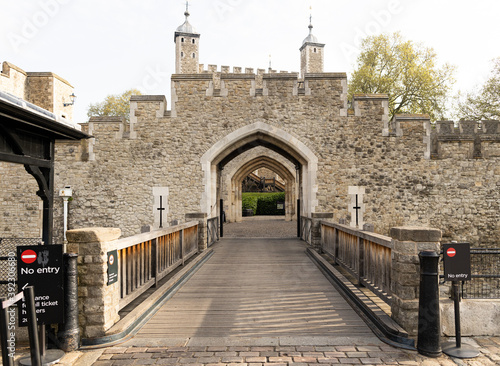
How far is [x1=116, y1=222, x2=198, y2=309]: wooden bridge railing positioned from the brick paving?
0.99 m

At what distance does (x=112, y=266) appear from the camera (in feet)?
13.3

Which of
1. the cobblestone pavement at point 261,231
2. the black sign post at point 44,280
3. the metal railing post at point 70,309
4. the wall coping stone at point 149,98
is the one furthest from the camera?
the cobblestone pavement at point 261,231

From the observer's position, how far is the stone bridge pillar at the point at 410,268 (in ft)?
12.6

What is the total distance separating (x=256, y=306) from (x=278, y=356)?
5.10 ft

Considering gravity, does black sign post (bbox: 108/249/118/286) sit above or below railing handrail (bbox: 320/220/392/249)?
below

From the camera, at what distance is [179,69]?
44.6 meters

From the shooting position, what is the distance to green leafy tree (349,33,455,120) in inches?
1024

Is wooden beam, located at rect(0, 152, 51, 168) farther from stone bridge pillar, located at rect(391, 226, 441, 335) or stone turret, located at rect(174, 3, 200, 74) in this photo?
stone turret, located at rect(174, 3, 200, 74)

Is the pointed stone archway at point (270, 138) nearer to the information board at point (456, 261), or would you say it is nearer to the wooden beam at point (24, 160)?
the wooden beam at point (24, 160)

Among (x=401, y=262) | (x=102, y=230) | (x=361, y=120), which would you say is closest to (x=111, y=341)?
(x=102, y=230)

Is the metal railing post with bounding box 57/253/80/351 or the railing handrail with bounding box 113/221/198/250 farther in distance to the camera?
the railing handrail with bounding box 113/221/198/250

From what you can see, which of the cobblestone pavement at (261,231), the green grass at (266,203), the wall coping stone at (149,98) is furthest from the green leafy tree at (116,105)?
the wall coping stone at (149,98)

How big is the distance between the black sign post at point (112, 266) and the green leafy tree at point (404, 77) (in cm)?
2521

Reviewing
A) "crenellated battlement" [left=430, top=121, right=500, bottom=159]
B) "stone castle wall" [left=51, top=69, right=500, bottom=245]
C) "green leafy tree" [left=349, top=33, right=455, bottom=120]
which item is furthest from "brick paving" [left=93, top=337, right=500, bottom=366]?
"green leafy tree" [left=349, top=33, right=455, bottom=120]
